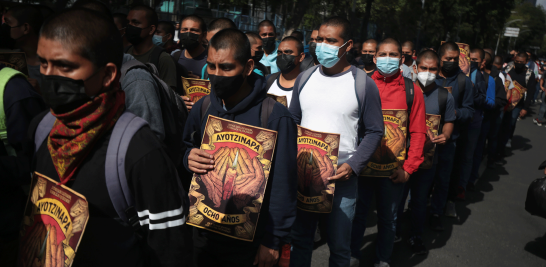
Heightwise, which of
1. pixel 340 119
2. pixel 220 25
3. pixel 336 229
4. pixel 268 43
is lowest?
pixel 336 229

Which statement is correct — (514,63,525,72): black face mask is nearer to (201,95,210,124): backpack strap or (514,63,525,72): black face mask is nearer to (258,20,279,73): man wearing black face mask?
(258,20,279,73): man wearing black face mask

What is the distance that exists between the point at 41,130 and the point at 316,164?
5.91 ft

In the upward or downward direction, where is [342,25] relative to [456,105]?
upward

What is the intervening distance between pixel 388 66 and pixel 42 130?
310cm

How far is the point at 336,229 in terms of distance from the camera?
10.5ft

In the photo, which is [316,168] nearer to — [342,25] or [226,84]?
[226,84]

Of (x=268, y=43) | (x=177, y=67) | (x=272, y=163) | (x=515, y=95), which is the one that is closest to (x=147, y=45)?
(x=177, y=67)

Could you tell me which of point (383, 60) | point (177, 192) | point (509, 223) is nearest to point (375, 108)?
point (383, 60)

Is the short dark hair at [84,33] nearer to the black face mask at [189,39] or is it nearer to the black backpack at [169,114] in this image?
the black backpack at [169,114]

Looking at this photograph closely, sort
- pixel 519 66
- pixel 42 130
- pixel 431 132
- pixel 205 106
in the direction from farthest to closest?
pixel 519 66 → pixel 431 132 → pixel 205 106 → pixel 42 130

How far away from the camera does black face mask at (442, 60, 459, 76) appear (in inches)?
210

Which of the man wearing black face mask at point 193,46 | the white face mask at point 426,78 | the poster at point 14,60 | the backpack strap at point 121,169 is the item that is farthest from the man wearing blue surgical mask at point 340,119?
the man wearing black face mask at point 193,46

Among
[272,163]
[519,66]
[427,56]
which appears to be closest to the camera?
[272,163]

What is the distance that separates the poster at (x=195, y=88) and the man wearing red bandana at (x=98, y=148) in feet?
7.25
